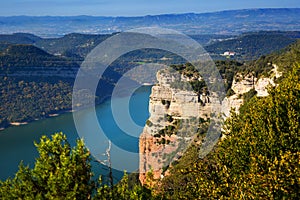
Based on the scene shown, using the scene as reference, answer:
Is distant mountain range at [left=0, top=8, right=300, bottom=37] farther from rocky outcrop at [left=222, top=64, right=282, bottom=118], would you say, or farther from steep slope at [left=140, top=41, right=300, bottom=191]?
rocky outcrop at [left=222, top=64, right=282, bottom=118]

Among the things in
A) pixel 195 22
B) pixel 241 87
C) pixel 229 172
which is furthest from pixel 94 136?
pixel 195 22

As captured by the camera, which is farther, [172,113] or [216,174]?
[172,113]

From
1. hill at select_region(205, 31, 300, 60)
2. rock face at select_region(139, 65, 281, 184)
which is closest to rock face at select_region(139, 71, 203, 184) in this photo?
rock face at select_region(139, 65, 281, 184)

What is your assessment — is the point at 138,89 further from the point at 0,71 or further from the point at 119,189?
the point at 119,189

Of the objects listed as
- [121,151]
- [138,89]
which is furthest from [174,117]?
[138,89]

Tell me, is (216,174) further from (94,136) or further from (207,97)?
(94,136)
